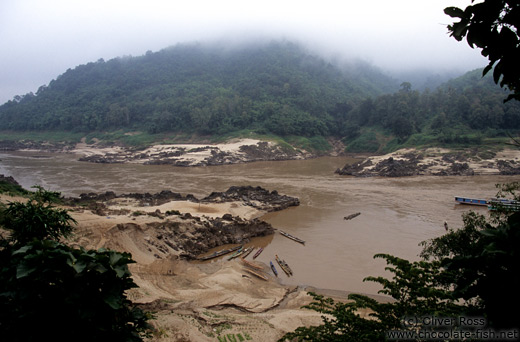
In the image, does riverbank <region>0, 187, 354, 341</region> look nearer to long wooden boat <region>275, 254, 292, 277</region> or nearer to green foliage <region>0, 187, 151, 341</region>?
long wooden boat <region>275, 254, 292, 277</region>

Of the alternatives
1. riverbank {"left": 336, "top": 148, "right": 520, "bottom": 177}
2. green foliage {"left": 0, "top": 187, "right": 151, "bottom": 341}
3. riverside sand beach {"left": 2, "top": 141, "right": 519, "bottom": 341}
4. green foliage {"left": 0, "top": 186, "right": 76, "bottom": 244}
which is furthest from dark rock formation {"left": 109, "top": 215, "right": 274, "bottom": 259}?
riverbank {"left": 336, "top": 148, "right": 520, "bottom": 177}

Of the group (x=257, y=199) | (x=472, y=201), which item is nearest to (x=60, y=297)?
(x=257, y=199)

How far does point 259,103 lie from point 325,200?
6179cm

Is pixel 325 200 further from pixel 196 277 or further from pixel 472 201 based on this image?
pixel 196 277

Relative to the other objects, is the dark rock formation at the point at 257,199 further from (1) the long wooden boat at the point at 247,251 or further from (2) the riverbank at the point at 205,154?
(2) the riverbank at the point at 205,154

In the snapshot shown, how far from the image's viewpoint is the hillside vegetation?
6156 centimetres

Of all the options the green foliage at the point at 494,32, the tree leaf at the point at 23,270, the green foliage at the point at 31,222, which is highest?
the green foliage at the point at 494,32

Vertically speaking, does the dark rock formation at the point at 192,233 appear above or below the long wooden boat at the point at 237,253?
above

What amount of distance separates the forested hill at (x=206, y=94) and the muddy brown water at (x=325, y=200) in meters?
26.7

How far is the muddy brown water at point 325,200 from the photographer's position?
632 inches

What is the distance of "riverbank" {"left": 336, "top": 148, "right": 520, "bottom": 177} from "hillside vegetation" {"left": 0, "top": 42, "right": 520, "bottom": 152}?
6.44m

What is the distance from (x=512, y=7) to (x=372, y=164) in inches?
1800

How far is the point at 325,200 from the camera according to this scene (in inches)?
1150

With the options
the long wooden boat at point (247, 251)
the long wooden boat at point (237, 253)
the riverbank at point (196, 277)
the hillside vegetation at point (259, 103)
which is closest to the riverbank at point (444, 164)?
the hillside vegetation at point (259, 103)
